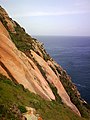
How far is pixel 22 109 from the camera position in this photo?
1831 cm

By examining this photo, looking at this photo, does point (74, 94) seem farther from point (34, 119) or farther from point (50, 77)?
point (34, 119)

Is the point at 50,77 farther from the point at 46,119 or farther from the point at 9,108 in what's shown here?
the point at 9,108

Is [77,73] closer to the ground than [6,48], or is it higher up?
closer to the ground

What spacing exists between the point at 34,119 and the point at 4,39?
63.3 ft

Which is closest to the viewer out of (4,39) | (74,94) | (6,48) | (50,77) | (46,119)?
(46,119)

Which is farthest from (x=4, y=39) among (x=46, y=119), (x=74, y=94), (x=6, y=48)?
(x=74, y=94)

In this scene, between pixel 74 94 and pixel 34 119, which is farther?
pixel 74 94

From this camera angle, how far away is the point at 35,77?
36.3m

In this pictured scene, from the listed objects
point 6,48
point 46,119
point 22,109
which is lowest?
point 46,119

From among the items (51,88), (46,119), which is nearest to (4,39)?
(51,88)

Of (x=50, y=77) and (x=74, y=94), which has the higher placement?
(x=50, y=77)

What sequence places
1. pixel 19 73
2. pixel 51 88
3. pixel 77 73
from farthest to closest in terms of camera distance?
pixel 77 73 < pixel 51 88 < pixel 19 73

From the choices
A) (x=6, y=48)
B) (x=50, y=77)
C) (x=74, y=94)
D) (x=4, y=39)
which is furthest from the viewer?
(x=74, y=94)

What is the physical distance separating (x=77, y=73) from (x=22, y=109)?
4501 inches
